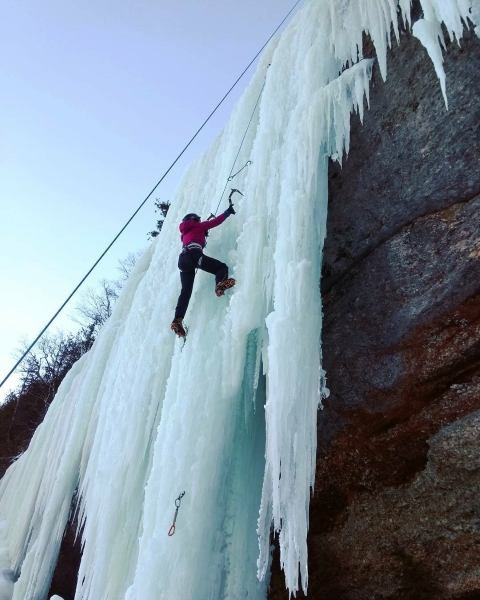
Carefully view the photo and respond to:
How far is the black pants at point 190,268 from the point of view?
3369 millimetres

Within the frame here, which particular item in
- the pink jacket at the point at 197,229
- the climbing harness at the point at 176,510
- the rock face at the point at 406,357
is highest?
the pink jacket at the point at 197,229

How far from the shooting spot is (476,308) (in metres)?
2.34

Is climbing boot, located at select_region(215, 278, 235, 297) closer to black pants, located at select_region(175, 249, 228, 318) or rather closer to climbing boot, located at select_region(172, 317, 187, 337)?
black pants, located at select_region(175, 249, 228, 318)

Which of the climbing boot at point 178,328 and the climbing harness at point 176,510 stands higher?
the climbing boot at point 178,328

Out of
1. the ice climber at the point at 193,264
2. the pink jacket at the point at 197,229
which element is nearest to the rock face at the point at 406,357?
the ice climber at the point at 193,264

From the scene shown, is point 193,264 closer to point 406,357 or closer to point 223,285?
point 223,285

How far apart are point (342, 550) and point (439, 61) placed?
357cm

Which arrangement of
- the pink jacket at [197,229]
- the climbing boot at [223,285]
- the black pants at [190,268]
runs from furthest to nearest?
the pink jacket at [197,229] < the black pants at [190,268] < the climbing boot at [223,285]

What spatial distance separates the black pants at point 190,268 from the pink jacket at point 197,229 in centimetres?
15

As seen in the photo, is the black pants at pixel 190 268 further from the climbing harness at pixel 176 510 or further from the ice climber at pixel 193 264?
the climbing harness at pixel 176 510

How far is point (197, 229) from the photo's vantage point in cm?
372

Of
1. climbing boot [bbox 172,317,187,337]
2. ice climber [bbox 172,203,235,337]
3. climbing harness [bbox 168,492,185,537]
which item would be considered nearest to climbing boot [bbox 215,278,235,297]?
ice climber [bbox 172,203,235,337]

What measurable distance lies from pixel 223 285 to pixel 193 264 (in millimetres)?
469

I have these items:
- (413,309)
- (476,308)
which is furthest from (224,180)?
(476,308)
